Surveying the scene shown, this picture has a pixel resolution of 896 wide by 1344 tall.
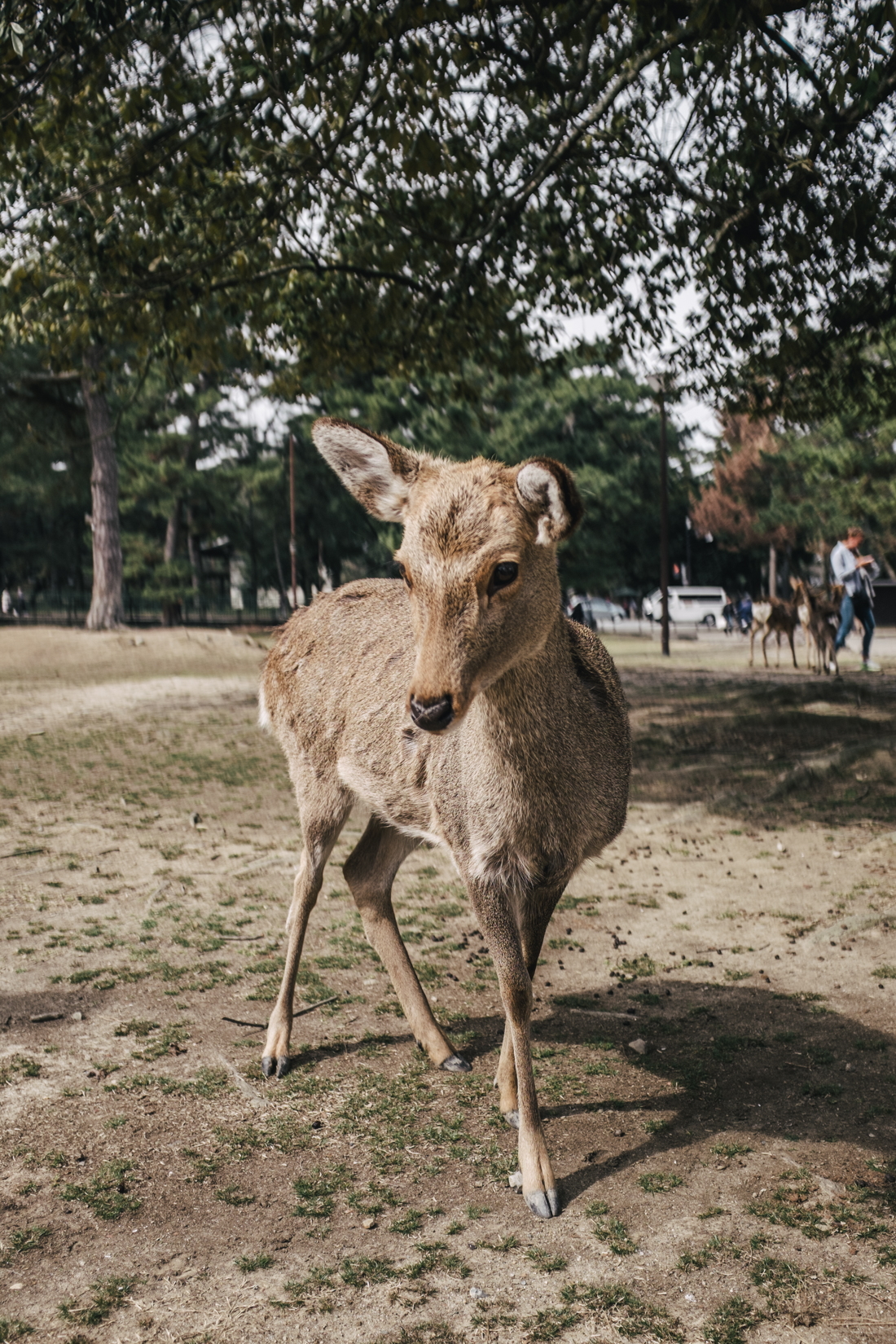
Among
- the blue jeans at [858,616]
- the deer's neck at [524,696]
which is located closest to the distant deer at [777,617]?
the blue jeans at [858,616]

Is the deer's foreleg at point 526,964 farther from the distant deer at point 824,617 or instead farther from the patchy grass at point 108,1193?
the distant deer at point 824,617

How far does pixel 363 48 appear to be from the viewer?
8.94 metres

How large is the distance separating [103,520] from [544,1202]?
32.7 m

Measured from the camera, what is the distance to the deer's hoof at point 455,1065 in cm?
429

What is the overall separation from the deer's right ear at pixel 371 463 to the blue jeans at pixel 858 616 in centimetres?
1519

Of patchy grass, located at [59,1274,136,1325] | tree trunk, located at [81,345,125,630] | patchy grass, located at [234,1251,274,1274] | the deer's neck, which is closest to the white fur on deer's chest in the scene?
the deer's neck

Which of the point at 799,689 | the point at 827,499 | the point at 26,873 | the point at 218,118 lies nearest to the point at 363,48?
the point at 218,118

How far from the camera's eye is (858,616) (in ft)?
59.2

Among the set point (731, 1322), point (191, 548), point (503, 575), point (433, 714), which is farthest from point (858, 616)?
point (191, 548)

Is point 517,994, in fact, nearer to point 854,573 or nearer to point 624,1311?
point 624,1311

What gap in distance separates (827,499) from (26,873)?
4245 cm

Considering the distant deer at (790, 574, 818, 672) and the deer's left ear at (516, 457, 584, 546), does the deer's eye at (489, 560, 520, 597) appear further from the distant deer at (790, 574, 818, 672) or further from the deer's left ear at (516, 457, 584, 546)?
the distant deer at (790, 574, 818, 672)

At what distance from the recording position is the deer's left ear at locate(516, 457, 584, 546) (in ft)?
9.76

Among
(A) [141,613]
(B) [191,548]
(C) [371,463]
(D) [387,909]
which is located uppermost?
(B) [191,548]
